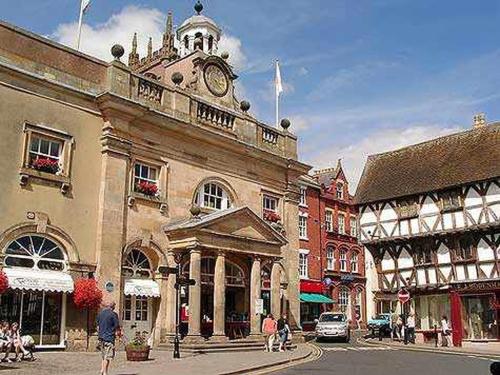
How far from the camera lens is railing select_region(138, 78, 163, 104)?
74.7 feet

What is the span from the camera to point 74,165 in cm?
2000

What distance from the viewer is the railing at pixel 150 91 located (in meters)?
22.8

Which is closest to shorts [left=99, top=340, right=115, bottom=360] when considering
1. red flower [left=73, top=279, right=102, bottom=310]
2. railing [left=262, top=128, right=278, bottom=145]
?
red flower [left=73, top=279, right=102, bottom=310]

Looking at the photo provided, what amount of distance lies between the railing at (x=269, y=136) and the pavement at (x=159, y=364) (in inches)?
459

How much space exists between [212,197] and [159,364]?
1037 centimetres

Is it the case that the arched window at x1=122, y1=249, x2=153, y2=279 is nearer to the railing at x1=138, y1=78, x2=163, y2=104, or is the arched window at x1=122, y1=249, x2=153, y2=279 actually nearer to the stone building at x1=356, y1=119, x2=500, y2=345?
the railing at x1=138, y1=78, x2=163, y2=104

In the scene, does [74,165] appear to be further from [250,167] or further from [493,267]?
[493,267]

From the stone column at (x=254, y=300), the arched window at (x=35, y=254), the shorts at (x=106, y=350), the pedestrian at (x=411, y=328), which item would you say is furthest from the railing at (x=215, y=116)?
the pedestrian at (x=411, y=328)

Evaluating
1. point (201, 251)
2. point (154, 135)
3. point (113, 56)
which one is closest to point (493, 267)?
point (201, 251)

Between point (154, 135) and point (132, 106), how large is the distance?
179cm

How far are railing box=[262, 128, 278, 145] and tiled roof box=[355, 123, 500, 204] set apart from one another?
11.3 metres

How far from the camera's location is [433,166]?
3684 cm

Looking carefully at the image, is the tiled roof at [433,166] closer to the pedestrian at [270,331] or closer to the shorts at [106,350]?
the pedestrian at [270,331]

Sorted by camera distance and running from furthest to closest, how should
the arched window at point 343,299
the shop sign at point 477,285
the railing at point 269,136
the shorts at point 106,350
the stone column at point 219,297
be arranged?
1. the arched window at point 343,299
2. the shop sign at point 477,285
3. the railing at point 269,136
4. the stone column at point 219,297
5. the shorts at point 106,350
